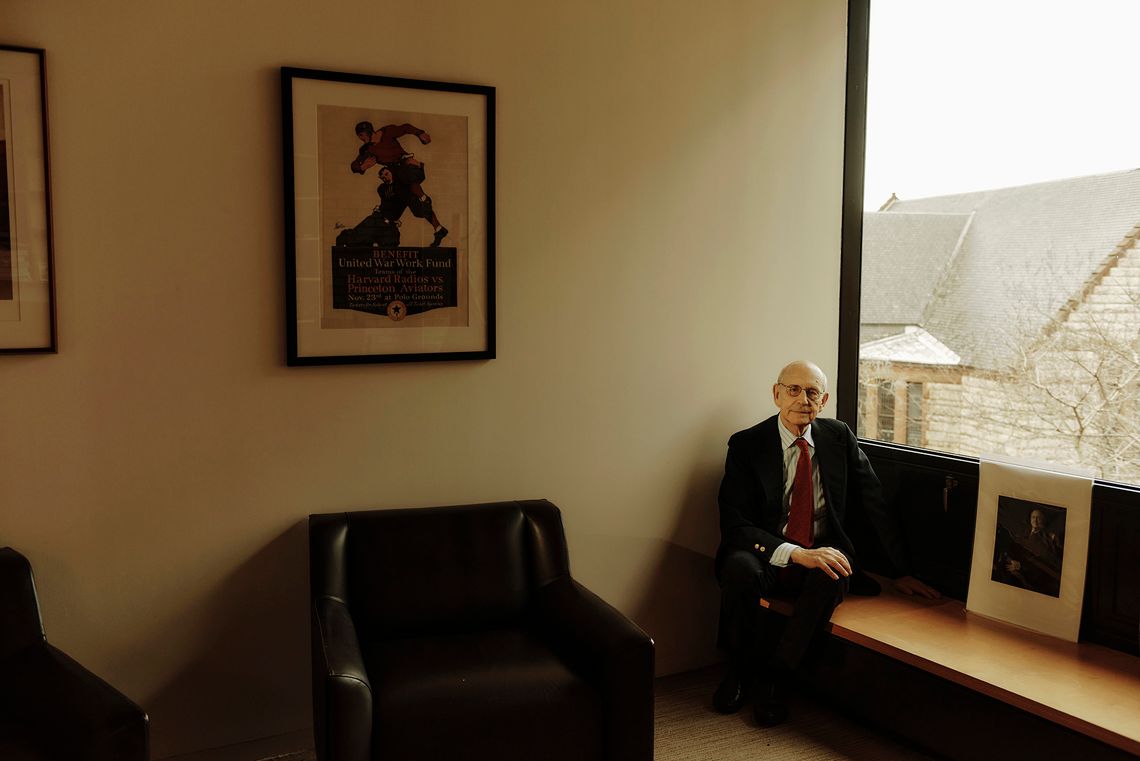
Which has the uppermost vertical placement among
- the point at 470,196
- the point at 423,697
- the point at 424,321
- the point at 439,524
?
the point at 470,196

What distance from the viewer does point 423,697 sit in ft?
7.37

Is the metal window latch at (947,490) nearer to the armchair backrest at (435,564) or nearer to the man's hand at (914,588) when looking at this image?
the man's hand at (914,588)

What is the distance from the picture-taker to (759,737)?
9.77 ft

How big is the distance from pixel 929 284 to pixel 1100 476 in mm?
938

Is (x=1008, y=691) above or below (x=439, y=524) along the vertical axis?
below

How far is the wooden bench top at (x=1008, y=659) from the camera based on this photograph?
232 cm

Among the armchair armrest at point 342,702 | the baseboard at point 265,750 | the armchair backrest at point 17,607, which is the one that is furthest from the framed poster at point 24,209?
the baseboard at point 265,750

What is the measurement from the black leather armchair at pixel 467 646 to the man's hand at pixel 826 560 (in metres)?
0.79

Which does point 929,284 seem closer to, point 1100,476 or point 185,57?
point 1100,476

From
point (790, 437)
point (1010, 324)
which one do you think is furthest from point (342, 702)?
point (1010, 324)

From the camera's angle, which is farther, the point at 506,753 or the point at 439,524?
the point at 439,524

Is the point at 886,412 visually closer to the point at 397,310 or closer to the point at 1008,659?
the point at 1008,659

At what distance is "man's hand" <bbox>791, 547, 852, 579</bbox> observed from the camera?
2932mm

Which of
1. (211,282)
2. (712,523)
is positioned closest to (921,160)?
(712,523)
